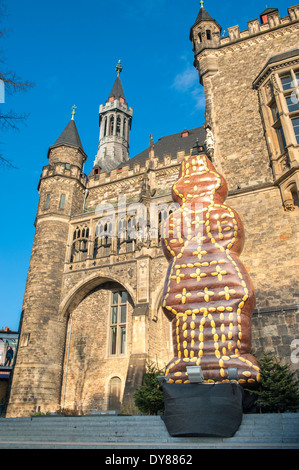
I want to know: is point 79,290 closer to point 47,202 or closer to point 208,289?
point 47,202

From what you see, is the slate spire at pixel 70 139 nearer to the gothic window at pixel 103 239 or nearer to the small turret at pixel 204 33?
the gothic window at pixel 103 239

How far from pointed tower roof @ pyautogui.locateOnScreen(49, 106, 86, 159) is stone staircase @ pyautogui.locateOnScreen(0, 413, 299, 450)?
16294 mm

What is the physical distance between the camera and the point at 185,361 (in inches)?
213

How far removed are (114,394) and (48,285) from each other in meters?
5.42

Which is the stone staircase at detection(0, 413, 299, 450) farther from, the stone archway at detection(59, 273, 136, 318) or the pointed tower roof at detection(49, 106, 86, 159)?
the pointed tower roof at detection(49, 106, 86, 159)

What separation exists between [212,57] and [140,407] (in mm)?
12579

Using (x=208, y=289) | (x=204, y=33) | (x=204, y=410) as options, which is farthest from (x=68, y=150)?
(x=204, y=410)

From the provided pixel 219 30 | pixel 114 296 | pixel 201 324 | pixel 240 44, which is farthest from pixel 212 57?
pixel 201 324

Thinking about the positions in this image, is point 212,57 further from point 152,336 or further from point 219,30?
point 152,336

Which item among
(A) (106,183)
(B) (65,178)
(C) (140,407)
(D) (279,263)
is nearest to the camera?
(C) (140,407)

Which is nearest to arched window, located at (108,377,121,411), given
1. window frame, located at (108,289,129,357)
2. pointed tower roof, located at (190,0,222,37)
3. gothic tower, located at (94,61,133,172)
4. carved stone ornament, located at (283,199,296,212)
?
window frame, located at (108,289,129,357)

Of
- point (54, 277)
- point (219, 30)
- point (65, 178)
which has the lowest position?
point (54, 277)

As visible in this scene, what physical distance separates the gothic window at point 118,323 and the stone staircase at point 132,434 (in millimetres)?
9202

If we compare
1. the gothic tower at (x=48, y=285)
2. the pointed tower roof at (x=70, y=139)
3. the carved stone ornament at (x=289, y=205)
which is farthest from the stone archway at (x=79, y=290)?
the pointed tower roof at (x=70, y=139)
